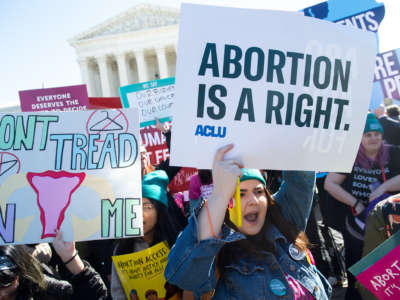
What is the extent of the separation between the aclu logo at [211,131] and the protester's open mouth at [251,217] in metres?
0.37

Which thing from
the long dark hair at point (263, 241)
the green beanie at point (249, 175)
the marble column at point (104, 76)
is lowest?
the long dark hair at point (263, 241)

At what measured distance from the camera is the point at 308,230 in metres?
3.67

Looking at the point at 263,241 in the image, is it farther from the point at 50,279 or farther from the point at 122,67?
the point at 122,67

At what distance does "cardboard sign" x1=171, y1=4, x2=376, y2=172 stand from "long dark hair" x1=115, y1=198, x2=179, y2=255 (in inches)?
34.1

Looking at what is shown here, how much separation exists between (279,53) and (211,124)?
0.41m

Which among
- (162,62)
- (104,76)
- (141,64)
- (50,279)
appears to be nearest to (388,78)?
(50,279)

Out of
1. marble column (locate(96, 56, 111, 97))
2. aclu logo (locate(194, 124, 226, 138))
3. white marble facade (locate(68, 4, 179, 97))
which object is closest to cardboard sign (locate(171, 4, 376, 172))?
aclu logo (locate(194, 124, 226, 138))

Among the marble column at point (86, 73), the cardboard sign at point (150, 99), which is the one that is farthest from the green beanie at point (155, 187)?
the marble column at point (86, 73)

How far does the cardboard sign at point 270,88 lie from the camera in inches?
53.9

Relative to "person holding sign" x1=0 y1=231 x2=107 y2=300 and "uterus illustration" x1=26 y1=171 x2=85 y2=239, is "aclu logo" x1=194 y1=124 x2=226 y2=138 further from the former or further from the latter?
"person holding sign" x1=0 y1=231 x2=107 y2=300

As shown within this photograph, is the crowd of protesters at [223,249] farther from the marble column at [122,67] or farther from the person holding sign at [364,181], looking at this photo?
the marble column at [122,67]

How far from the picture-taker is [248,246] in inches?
57.1

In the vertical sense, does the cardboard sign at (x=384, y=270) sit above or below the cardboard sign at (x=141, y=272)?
above

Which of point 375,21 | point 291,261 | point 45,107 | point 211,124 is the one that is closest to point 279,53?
point 211,124
